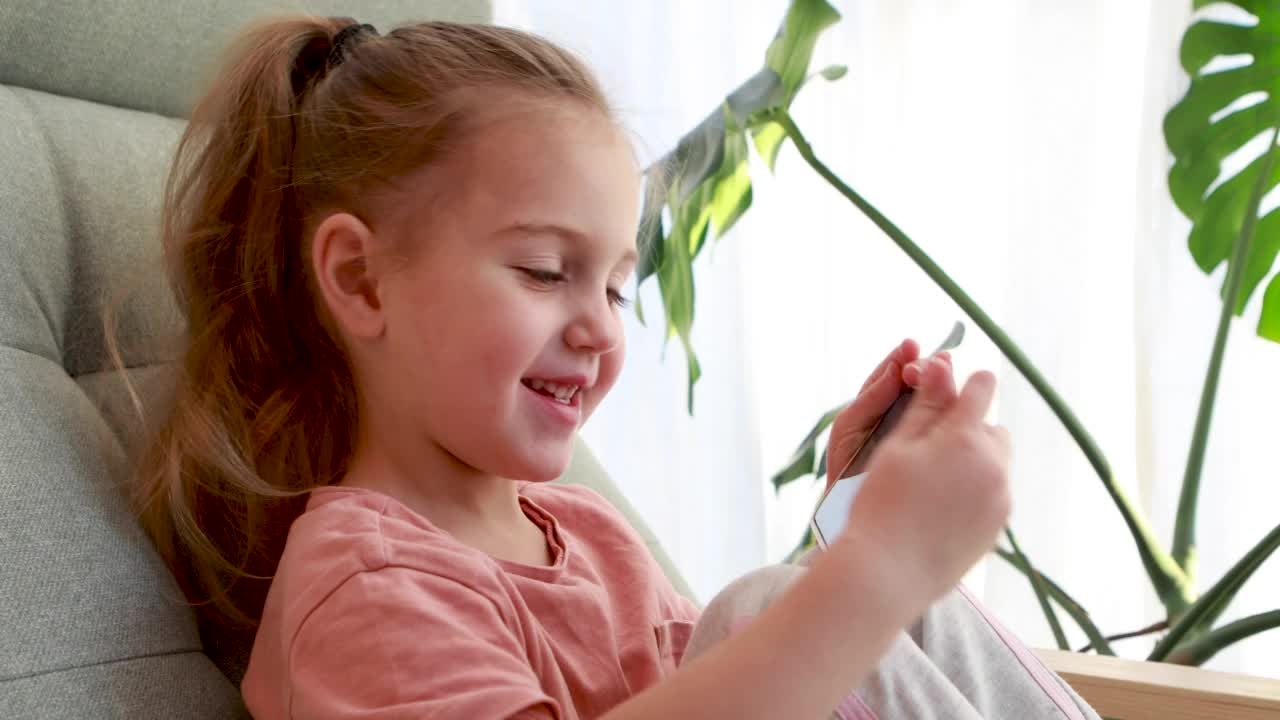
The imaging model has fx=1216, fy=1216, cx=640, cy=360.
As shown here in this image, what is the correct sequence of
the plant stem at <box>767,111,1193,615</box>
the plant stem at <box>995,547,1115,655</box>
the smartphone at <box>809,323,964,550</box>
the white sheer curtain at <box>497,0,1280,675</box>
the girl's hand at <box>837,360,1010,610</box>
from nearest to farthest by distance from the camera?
the girl's hand at <box>837,360,1010,610</box>, the smartphone at <box>809,323,964,550</box>, the plant stem at <box>767,111,1193,615</box>, the plant stem at <box>995,547,1115,655</box>, the white sheer curtain at <box>497,0,1280,675</box>

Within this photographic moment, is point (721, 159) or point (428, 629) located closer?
point (428, 629)

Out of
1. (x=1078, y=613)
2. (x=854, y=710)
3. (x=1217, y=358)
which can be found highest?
(x=1217, y=358)

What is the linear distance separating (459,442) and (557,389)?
0.07m

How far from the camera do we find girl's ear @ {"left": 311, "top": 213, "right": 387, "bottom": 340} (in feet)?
2.61

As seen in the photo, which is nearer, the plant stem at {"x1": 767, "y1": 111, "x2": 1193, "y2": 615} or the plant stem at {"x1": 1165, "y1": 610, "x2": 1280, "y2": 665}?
the plant stem at {"x1": 1165, "y1": 610, "x2": 1280, "y2": 665}

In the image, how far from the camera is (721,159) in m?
1.39

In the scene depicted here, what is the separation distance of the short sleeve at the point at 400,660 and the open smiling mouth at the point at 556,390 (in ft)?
0.50

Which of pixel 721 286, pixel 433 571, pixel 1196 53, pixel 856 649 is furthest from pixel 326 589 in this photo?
pixel 721 286

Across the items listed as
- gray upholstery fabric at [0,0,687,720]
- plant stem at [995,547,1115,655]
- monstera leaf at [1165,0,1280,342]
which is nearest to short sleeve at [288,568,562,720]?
gray upholstery fabric at [0,0,687,720]

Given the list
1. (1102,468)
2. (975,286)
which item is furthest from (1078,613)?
(975,286)

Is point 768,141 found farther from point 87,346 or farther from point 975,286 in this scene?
point 87,346

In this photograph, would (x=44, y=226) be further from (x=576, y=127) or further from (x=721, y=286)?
(x=721, y=286)

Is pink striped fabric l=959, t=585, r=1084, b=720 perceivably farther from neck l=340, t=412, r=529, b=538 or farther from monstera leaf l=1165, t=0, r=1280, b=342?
monstera leaf l=1165, t=0, r=1280, b=342

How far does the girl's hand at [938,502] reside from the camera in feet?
1.98
